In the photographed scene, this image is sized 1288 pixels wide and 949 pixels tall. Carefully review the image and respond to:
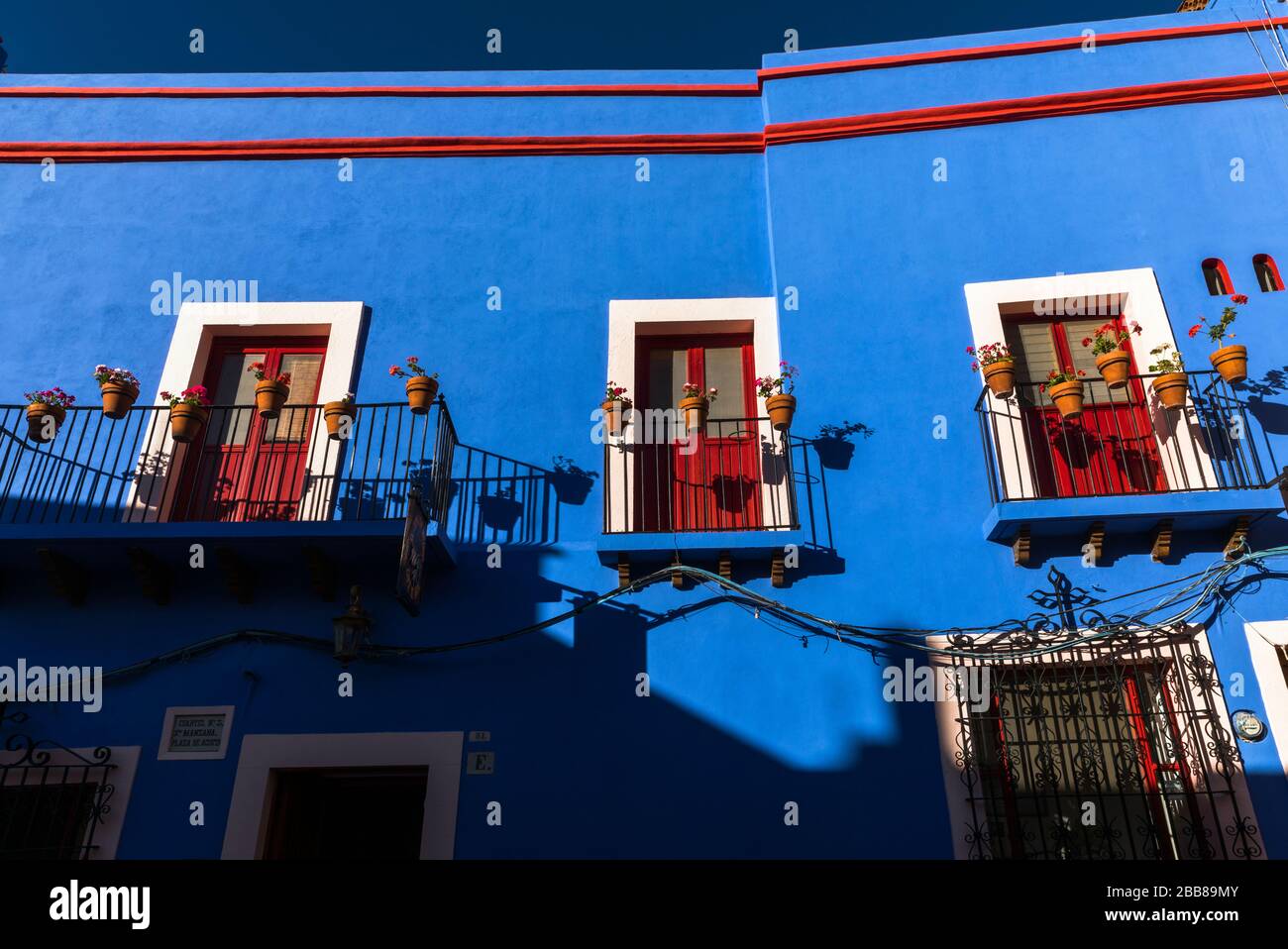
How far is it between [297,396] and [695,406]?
3.05 meters

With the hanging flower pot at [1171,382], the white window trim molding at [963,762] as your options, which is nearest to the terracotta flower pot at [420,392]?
the white window trim molding at [963,762]

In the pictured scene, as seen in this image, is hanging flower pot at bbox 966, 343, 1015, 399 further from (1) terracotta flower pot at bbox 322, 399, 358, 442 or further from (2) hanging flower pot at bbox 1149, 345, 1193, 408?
(1) terracotta flower pot at bbox 322, 399, 358, 442

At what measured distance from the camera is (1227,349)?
20.6ft

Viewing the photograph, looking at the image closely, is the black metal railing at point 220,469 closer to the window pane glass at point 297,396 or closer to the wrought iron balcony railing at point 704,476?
the window pane glass at point 297,396

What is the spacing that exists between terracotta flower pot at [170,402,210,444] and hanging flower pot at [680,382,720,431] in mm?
3302

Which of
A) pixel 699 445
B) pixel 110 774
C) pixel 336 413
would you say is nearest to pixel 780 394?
pixel 699 445

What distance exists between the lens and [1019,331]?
7.16 m

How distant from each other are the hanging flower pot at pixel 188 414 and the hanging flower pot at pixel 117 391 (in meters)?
0.27

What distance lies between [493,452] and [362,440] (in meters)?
0.92

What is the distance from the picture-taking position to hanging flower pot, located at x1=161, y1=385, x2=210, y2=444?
6449 mm

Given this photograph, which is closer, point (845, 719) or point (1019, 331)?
point (845, 719)

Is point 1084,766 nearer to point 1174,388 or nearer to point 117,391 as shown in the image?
point 1174,388
